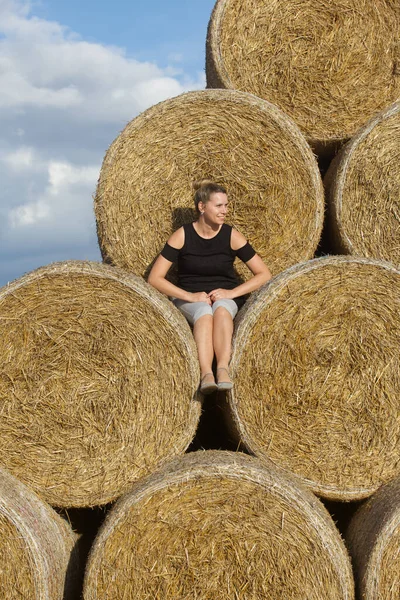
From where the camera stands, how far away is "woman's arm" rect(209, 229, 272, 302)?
4410 millimetres

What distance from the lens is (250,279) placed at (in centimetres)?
466

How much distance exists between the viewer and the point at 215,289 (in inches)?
178

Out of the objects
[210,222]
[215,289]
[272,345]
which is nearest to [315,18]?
[210,222]

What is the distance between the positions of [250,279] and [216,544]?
5.51 ft

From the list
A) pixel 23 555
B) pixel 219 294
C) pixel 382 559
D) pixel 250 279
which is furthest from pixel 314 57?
pixel 23 555

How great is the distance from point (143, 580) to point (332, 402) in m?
1.29

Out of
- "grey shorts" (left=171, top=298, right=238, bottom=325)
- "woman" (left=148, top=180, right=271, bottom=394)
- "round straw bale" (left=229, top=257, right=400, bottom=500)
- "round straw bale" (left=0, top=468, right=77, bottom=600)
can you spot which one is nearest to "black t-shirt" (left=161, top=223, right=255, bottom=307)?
"woman" (left=148, top=180, right=271, bottom=394)

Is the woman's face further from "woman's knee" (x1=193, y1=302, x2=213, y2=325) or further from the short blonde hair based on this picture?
"woman's knee" (x1=193, y1=302, x2=213, y2=325)

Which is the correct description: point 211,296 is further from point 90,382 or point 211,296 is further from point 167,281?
point 90,382

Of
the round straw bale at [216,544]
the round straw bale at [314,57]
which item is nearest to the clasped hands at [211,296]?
the round straw bale at [216,544]

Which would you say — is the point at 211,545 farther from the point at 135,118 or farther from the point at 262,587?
the point at 135,118

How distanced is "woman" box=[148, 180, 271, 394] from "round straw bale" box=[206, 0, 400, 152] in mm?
953

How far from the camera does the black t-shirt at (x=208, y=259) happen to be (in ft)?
15.0

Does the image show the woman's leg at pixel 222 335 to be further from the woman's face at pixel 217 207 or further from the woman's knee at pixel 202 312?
the woman's face at pixel 217 207
